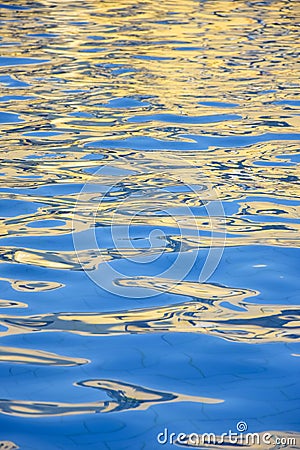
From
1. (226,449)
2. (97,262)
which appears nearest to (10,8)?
(97,262)

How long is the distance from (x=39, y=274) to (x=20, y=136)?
2643 mm

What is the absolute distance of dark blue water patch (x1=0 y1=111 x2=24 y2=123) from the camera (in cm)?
664

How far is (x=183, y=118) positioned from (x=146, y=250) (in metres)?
2.91

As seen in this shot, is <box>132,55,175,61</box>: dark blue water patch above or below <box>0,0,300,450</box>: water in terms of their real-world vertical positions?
above

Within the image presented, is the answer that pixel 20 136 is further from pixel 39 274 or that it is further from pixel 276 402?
pixel 276 402

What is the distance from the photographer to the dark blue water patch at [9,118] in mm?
6641

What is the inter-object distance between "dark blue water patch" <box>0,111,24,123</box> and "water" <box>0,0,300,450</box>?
4 centimetres

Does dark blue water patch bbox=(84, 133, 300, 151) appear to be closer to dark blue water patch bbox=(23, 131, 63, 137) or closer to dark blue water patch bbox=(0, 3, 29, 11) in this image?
dark blue water patch bbox=(23, 131, 63, 137)

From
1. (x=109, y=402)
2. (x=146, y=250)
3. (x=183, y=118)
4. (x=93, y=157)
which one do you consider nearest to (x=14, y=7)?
(x=183, y=118)

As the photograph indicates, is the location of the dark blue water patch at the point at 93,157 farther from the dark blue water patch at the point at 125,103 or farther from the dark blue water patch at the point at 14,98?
the dark blue water patch at the point at 14,98

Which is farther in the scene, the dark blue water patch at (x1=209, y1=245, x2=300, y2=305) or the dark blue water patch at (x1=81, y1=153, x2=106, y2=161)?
the dark blue water patch at (x1=81, y1=153, x2=106, y2=161)

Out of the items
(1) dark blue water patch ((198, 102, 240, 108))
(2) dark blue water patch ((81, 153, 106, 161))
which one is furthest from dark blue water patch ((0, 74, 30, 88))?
(2) dark blue water patch ((81, 153, 106, 161))

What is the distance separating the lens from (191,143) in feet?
19.8

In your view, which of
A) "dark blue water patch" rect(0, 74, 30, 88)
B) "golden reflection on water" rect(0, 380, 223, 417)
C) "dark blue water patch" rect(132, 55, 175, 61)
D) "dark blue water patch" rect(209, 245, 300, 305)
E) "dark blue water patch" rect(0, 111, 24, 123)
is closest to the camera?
"golden reflection on water" rect(0, 380, 223, 417)
